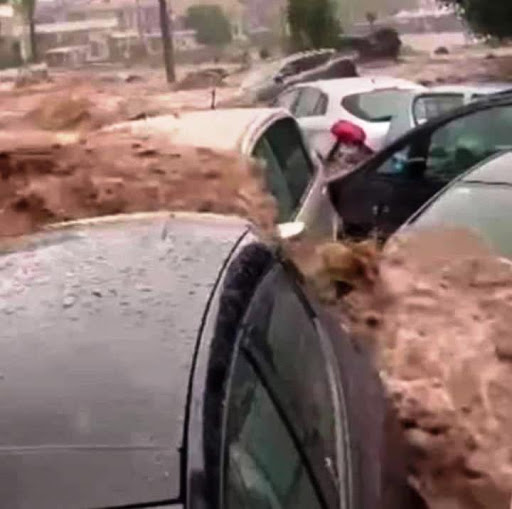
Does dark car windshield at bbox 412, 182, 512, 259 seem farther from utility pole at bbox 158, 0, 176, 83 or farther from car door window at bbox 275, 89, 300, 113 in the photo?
utility pole at bbox 158, 0, 176, 83

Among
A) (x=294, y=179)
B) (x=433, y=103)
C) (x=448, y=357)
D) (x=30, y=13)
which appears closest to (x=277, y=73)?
(x=433, y=103)

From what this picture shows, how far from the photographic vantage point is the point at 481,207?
8195 mm

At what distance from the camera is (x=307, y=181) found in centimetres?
1025

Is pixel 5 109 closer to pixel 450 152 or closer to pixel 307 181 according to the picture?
pixel 307 181

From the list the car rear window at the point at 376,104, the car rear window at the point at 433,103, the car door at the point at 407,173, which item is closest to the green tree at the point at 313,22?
the car rear window at the point at 376,104

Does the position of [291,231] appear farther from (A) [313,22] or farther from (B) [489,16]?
(A) [313,22]

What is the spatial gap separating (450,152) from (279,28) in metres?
40.8

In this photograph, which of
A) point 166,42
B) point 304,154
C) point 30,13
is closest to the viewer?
point 304,154

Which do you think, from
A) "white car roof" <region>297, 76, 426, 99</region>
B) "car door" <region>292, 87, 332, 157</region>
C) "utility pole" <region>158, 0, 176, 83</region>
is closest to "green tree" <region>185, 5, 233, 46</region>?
"utility pole" <region>158, 0, 176, 83</region>

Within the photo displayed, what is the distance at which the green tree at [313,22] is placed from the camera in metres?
49.2

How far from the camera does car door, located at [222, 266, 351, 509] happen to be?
3064 mm

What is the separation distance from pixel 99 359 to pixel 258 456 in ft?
1.00

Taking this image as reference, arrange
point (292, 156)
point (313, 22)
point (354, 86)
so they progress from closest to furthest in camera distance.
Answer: point (292, 156) < point (354, 86) < point (313, 22)

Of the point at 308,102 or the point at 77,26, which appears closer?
the point at 308,102
